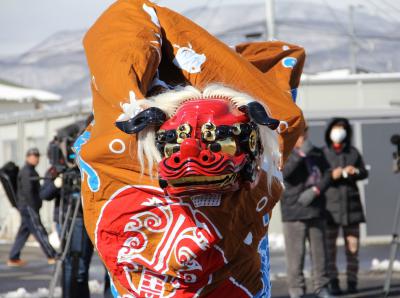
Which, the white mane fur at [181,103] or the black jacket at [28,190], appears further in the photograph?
the black jacket at [28,190]

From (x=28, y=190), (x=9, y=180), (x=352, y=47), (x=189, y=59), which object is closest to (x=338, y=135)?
(x=9, y=180)

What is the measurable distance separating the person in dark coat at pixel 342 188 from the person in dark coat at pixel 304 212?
0.15 m

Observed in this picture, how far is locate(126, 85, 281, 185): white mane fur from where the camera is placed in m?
3.94

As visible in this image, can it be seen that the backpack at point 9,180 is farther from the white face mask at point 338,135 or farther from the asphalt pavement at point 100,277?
the white face mask at point 338,135

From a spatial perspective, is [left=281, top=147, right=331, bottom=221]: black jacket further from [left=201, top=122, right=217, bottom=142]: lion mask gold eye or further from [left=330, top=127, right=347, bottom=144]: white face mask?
[left=201, top=122, right=217, bottom=142]: lion mask gold eye

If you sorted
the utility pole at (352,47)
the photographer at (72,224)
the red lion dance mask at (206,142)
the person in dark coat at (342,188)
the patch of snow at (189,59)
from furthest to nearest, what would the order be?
the utility pole at (352,47) → the person in dark coat at (342,188) → the photographer at (72,224) → the patch of snow at (189,59) → the red lion dance mask at (206,142)

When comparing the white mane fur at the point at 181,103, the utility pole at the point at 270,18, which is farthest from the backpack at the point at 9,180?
the utility pole at the point at 270,18

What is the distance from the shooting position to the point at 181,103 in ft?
13.1

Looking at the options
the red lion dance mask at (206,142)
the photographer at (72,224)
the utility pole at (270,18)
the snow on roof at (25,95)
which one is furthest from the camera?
the snow on roof at (25,95)

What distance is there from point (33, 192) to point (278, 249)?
147 inches

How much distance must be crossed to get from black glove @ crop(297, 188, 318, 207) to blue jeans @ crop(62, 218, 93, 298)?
7.44 ft

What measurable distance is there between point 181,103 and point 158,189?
0.35 meters

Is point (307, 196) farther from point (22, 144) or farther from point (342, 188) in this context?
point (22, 144)

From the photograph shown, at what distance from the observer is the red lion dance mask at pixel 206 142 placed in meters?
3.72
